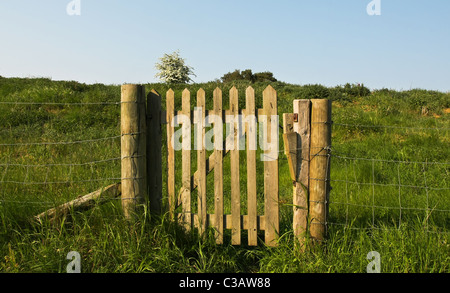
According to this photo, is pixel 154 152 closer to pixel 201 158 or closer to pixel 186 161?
pixel 186 161

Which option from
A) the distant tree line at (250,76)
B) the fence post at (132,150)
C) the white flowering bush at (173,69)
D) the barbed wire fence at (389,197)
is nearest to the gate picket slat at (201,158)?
the fence post at (132,150)

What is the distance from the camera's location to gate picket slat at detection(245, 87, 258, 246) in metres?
3.85

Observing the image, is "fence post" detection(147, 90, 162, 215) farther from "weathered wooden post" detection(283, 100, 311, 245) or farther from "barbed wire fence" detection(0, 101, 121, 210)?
"weathered wooden post" detection(283, 100, 311, 245)

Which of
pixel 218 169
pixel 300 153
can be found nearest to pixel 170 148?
pixel 218 169

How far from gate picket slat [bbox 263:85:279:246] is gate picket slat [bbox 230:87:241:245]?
0.97 ft

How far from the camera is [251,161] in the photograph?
391 cm

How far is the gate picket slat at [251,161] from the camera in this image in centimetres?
385

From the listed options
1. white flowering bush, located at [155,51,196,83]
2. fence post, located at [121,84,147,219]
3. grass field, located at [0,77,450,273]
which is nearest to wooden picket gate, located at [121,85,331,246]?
fence post, located at [121,84,147,219]

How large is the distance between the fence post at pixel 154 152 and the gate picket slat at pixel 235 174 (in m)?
0.83

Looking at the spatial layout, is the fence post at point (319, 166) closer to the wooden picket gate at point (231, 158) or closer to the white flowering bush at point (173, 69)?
the wooden picket gate at point (231, 158)

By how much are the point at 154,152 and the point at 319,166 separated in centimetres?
180

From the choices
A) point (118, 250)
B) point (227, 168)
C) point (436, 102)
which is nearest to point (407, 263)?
point (118, 250)
